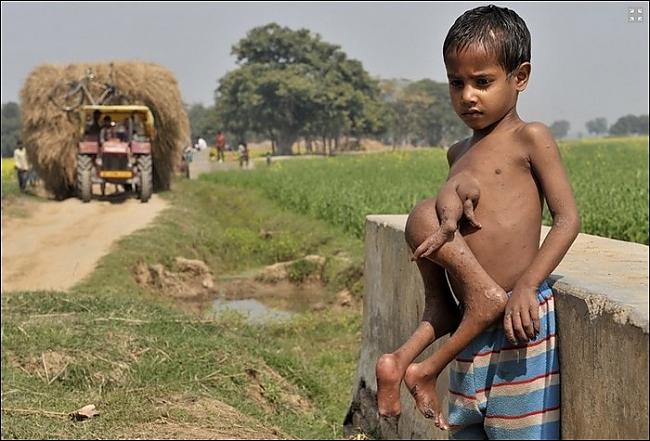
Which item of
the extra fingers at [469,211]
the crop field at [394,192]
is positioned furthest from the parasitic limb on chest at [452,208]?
the crop field at [394,192]

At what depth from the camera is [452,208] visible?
1.71 meters

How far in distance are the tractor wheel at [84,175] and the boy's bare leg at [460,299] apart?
1548cm

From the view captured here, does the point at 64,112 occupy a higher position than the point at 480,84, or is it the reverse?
the point at 64,112

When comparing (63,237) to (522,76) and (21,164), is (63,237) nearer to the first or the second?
(21,164)

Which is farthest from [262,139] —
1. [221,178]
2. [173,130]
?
[173,130]

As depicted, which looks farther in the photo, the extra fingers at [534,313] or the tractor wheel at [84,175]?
the tractor wheel at [84,175]

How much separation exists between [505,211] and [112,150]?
49.9 feet

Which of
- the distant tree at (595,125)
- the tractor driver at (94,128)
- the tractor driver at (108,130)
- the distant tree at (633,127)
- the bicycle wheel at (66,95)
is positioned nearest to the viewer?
the distant tree at (595,125)

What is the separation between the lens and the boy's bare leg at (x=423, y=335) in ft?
5.70

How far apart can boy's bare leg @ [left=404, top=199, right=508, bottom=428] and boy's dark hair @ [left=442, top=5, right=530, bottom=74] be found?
0.31m

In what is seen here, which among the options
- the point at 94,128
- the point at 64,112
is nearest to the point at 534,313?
the point at 94,128

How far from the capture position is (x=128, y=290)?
9.65 metres

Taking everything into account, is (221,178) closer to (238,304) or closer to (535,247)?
(238,304)

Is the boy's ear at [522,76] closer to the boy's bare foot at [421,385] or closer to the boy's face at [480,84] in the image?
the boy's face at [480,84]
